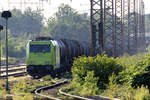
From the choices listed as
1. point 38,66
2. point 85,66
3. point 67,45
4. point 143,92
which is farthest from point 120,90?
point 67,45

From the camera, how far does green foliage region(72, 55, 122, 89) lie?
16400mm

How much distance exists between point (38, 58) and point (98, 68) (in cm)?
893

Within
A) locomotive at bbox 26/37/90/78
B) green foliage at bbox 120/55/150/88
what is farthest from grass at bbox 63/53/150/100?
locomotive at bbox 26/37/90/78

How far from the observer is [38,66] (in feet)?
80.7

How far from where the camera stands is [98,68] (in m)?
16.6

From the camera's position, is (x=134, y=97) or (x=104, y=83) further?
(x=104, y=83)

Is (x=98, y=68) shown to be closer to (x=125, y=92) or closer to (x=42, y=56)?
(x=125, y=92)

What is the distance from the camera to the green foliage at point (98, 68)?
16.4 metres

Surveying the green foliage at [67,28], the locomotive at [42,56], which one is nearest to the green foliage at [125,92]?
the locomotive at [42,56]

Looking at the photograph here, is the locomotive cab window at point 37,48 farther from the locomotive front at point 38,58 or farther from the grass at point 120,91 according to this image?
the grass at point 120,91

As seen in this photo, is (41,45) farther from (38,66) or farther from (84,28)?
(84,28)

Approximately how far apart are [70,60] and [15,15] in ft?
322

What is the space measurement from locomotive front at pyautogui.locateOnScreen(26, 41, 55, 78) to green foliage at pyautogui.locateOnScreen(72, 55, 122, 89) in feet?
24.3

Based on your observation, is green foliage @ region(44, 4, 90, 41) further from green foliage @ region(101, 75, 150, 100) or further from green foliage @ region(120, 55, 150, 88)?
green foliage @ region(120, 55, 150, 88)
